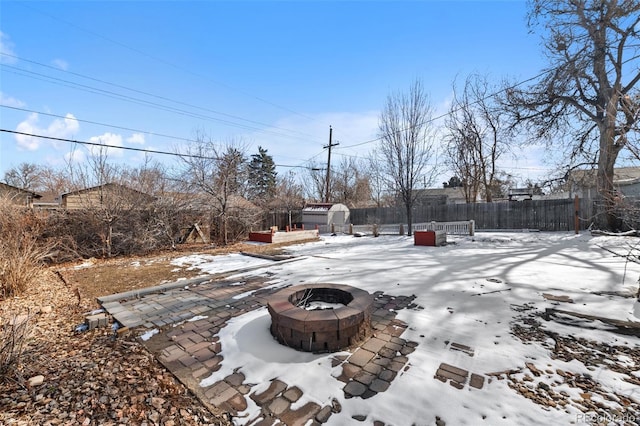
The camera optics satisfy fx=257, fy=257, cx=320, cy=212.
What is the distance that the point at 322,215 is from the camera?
52.4 feet

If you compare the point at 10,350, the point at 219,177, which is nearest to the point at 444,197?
the point at 219,177

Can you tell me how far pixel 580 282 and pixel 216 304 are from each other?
607 centimetres

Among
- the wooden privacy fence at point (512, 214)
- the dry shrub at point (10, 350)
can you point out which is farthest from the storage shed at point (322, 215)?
the dry shrub at point (10, 350)

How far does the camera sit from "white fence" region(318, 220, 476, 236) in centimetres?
1204

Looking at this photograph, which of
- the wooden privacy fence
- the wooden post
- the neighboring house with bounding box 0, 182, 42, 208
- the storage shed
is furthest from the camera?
the storage shed

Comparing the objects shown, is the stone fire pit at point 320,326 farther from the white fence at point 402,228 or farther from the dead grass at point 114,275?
the white fence at point 402,228

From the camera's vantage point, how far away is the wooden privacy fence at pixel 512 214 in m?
11.9

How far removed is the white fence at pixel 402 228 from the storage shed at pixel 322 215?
398 mm

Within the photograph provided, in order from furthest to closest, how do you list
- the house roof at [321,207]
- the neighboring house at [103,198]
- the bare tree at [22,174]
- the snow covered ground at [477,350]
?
the bare tree at [22,174], the house roof at [321,207], the neighboring house at [103,198], the snow covered ground at [477,350]

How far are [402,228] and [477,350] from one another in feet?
34.0

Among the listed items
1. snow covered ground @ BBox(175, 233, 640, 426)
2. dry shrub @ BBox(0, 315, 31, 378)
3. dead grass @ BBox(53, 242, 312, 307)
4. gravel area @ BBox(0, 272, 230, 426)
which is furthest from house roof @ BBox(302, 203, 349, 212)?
dry shrub @ BBox(0, 315, 31, 378)

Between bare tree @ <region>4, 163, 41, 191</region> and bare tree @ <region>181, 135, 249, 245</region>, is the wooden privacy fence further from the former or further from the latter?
bare tree @ <region>4, 163, 41, 191</region>

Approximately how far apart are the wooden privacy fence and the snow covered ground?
8.39 metres

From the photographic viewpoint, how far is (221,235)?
11633mm
